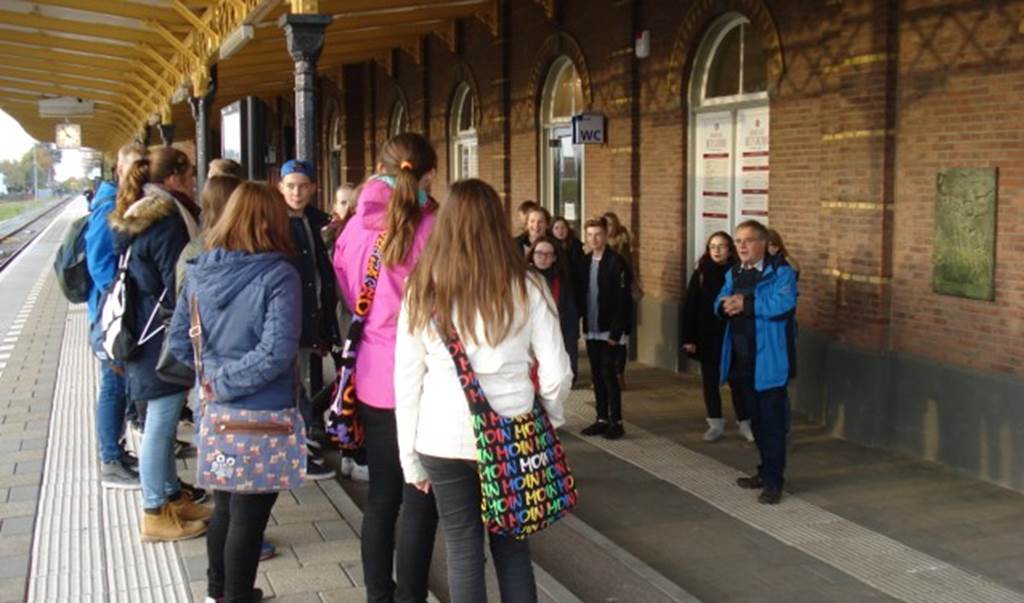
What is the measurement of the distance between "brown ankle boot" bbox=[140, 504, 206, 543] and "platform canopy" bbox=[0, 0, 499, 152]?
3.76m

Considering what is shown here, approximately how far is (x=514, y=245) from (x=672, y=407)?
6.58 metres

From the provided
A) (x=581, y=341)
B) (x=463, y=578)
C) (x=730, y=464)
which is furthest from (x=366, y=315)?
(x=581, y=341)

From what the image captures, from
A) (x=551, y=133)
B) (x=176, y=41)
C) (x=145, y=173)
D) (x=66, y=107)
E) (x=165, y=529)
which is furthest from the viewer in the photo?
(x=66, y=107)

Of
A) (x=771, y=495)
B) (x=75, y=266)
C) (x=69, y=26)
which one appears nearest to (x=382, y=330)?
(x=75, y=266)

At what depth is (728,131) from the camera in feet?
36.4

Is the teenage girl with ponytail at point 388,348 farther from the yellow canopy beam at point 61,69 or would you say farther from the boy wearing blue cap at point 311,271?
the yellow canopy beam at point 61,69

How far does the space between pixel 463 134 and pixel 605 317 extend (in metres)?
10.6

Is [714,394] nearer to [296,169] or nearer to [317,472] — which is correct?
[317,472]

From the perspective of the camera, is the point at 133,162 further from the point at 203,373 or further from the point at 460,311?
the point at 460,311

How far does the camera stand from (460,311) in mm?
3752

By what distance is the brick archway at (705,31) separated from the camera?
9.98 meters

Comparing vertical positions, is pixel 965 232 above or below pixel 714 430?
above

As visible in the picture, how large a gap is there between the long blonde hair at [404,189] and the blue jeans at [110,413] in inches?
120

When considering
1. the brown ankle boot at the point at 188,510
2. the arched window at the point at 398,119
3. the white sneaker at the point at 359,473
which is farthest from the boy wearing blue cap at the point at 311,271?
the arched window at the point at 398,119
